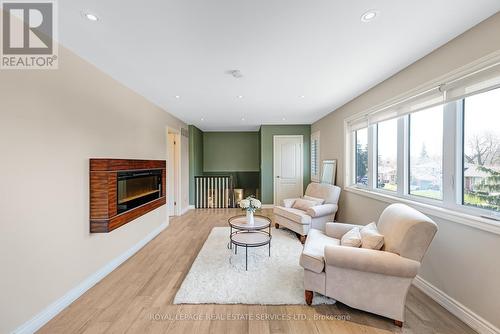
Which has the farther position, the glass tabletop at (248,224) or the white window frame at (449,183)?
the glass tabletop at (248,224)

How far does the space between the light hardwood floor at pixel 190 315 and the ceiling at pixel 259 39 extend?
252cm

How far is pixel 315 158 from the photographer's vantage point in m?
5.80

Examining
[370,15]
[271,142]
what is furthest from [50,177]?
[271,142]

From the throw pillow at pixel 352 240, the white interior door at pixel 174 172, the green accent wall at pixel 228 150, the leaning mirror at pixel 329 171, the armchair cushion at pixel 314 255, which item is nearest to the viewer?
the armchair cushion at pixel 314 255

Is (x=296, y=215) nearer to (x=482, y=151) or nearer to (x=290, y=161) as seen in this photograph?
(x=482, y=151)

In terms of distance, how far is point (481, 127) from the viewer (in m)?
1.85

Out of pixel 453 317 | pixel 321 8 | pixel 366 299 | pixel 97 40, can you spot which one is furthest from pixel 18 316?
pixel 453 317

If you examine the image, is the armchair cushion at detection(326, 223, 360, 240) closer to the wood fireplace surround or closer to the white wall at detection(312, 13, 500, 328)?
the white wall at detection(312, 13, 500, 328)

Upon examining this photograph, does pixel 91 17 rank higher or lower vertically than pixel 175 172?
higher

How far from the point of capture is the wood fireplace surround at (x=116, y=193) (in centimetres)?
240

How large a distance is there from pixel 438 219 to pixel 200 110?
4.17 meters

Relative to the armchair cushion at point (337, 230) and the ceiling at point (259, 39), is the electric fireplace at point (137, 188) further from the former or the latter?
the armchair cushion at point (337, 230)

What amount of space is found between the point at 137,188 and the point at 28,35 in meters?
2.03

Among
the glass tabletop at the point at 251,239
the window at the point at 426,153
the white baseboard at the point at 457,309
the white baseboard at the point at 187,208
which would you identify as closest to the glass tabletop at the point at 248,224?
the glass tabletop at the point at 251,239
